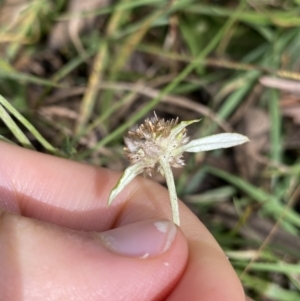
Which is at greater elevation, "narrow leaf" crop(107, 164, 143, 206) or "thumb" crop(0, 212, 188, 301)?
"narrow leaf" crop(107, 164, 143, 206)

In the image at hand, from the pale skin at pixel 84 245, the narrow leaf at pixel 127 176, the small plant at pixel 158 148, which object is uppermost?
the small plant at pixel 158 148

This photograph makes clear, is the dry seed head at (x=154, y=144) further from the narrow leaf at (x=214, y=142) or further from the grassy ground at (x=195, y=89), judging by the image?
the grassy ground at (x=195, y=89)

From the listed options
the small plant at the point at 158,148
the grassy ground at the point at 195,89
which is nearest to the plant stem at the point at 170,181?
the small plant at the point at 158,148

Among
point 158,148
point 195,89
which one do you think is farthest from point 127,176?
point 195,89

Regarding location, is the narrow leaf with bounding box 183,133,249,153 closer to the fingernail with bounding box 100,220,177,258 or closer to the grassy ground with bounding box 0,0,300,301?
the fingernail with bounding box 100,220,177,258

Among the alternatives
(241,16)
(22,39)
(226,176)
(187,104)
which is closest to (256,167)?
(226,176)

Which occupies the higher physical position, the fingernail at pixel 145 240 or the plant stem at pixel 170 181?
the plant stem at pixel 170 181

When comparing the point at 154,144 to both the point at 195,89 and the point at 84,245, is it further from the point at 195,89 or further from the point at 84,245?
the point at 195,89

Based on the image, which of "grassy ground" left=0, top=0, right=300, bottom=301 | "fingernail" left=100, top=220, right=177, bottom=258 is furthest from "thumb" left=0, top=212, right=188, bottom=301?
"grassy ground" left=0, top=0, right=300, bottom=301
